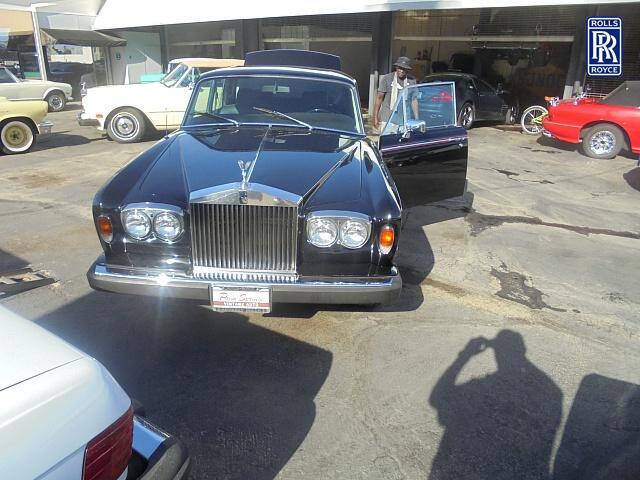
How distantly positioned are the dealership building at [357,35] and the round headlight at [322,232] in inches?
456

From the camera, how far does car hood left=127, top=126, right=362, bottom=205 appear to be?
3102mm

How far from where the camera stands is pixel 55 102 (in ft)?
54.6

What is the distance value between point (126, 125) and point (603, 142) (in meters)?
10.3

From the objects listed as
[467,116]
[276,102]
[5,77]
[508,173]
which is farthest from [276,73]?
[5,77]

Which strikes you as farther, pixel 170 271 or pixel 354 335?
pixel 354 335

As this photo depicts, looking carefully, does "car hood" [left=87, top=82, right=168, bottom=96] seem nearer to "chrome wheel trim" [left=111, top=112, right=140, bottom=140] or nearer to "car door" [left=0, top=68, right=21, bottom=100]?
"chrome wheel trim" [left=111, top=112, right=140, bottom=140]

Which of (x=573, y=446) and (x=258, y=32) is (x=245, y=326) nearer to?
(x=573, y=446)

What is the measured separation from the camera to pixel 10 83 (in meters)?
14.6

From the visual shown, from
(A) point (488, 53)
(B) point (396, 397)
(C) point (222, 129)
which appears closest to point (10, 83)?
(C) point (222, 129)

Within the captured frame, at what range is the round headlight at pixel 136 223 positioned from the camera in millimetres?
3004

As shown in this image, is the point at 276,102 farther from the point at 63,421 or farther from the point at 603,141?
the point at 603,141

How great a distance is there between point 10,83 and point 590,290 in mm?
16232

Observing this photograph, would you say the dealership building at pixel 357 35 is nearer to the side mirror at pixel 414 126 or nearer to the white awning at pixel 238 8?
the white awning at pixel 238 8

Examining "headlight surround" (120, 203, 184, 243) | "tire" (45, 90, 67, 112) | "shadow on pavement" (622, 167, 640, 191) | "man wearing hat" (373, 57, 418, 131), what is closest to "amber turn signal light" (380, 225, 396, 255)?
"headlight surround" (120, 203, 184, 243)
